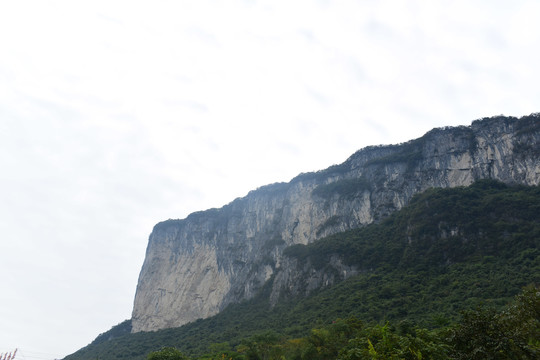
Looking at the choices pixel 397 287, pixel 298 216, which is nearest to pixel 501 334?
pixel 397 287

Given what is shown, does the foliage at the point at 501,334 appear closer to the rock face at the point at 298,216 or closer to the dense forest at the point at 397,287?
the dense forest at the point at 397,287

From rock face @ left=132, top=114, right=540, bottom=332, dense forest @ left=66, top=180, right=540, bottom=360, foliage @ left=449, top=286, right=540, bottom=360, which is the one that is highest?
rock face @ left=132, top=114, right=540, bottom=332

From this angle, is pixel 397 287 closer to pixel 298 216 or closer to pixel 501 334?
pixel 501 334

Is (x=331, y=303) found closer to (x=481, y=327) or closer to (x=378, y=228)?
(x=378, y=228)

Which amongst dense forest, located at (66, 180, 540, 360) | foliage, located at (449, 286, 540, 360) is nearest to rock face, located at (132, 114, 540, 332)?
dense forest, located at (66, 180, 540, 360)

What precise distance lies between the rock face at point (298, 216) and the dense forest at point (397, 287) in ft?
14.4

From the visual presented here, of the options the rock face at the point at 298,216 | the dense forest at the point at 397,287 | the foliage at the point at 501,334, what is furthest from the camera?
the rock face at the point at 298,216

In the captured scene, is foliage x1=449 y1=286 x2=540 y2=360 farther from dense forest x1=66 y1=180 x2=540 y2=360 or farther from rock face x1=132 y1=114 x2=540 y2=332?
rock face x1=132 y1=114 x2=540 y2=332

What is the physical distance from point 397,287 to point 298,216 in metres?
43.2

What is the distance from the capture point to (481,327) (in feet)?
58.2

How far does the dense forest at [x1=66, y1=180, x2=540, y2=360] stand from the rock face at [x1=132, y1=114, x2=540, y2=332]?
14.4ft

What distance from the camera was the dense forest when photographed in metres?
38.6

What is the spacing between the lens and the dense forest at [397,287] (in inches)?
1521

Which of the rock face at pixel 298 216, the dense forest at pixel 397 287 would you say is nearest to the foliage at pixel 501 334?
the dense forest at pixel 397 287
